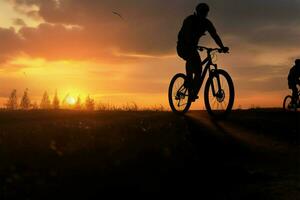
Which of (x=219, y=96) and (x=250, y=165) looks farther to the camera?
(x=219, y=96)

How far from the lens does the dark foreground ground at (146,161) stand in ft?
23.5

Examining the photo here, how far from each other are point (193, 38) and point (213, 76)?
47.7 inches

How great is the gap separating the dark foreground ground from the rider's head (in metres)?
3.33

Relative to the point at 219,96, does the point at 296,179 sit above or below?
below

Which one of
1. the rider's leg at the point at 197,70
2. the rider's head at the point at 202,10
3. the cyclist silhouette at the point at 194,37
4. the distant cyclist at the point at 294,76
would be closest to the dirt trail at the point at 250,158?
the rider's leg at the point at 197,70

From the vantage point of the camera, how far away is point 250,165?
29.6 feet

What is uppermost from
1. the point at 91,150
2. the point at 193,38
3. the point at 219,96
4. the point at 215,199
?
the point at 193,38

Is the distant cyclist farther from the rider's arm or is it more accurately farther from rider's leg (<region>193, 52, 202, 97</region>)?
the rider's arm

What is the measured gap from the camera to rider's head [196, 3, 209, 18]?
558 inches

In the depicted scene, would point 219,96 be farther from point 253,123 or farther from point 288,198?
point 288,198

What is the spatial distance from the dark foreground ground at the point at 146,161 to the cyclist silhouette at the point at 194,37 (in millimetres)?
2676

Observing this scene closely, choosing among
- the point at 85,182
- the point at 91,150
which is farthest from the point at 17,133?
the point at 85,182

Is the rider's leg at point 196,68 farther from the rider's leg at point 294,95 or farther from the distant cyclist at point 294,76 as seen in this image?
the rider's leg at point 294,95

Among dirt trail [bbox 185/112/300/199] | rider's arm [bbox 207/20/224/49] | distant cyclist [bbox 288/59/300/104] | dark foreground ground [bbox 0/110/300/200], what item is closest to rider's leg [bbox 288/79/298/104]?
distant cyclist [bbox 288/59/300/104]
